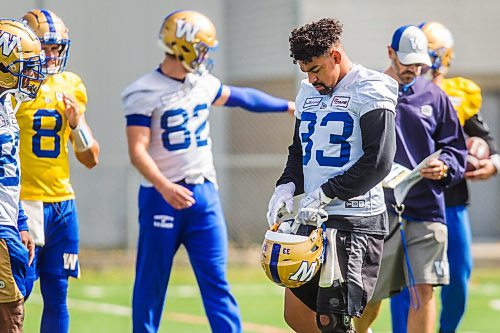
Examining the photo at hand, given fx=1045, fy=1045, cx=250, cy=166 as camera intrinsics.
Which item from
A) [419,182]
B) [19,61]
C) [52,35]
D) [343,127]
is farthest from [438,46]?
[19,61]

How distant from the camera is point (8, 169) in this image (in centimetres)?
514

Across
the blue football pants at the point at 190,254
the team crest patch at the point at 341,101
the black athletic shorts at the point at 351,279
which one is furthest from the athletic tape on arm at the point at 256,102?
the black athletic shorts at the point at 351,279

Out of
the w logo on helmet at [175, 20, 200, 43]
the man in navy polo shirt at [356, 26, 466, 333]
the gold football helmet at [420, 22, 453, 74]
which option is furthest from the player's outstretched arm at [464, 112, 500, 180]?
the w logo on helmet at [175, 20, 200, 43]

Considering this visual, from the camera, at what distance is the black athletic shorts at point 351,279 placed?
505 cm

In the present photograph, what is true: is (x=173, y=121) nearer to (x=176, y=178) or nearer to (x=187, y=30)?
(x=176, y=178)

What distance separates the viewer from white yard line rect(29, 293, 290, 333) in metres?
8.34

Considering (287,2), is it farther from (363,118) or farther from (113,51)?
(363,118)

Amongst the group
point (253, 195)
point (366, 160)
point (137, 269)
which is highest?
point (366, 160)

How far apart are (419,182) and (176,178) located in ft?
4.99

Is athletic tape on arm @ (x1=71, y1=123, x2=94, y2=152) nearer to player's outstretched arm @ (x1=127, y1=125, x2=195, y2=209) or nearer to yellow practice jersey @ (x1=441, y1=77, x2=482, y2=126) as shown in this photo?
player's outstretched arm @ (x1=127, y1=125, x2=195, y2=209)

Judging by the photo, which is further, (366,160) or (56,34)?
(56,34)

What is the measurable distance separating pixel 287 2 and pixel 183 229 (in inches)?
297

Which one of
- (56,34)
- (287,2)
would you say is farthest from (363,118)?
(287,2)

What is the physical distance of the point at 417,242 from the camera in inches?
253
